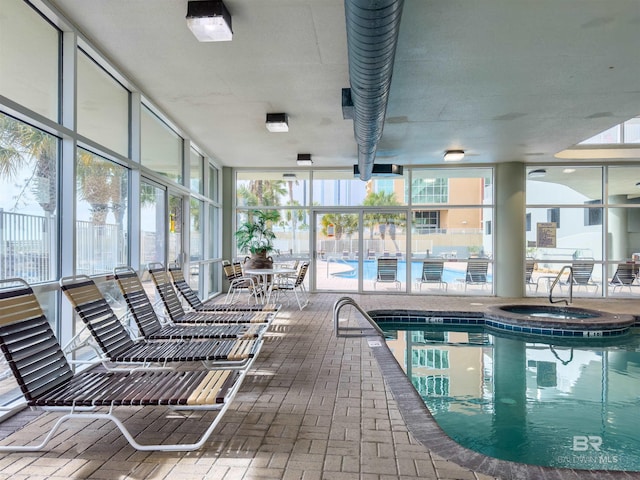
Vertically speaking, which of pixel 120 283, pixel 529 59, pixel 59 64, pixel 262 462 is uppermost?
pixel 529 59

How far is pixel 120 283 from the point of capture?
375cm

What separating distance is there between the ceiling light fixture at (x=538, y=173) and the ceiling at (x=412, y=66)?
216cm

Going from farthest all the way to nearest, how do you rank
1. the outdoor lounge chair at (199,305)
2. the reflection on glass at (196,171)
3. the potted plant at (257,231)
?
the potted plant at (257,231)
the reflection on glass at (196,171)
the outdoor lounge chair at (199,305)

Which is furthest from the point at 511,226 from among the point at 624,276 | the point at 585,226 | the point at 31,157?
the point at 31,157

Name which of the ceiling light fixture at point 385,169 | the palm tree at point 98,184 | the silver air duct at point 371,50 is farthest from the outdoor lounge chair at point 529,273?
the palm tree at point 98,184

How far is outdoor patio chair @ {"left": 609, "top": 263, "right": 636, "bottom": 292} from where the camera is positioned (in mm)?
8734

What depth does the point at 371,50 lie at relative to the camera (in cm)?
264

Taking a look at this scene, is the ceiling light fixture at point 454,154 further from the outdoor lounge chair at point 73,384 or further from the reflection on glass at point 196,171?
the outdoor lounge chair at point 73,384

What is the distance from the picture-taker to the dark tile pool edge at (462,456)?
2008 mm

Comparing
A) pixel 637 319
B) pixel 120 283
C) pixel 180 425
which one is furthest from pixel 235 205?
pixel 637 319

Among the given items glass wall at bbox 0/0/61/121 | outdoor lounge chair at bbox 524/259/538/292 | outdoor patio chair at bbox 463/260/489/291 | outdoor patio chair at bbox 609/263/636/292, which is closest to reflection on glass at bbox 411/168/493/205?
outdoor patio chair at bbox 463/260/489/291

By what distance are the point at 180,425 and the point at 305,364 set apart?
1.55m

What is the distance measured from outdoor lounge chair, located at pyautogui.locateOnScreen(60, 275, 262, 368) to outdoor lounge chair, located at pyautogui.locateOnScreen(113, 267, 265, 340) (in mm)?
129

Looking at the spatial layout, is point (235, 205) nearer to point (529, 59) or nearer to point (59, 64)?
point (59, 64)
